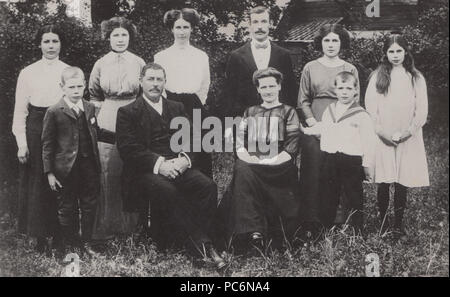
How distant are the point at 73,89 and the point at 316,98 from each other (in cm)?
207

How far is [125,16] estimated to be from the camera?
210 inches

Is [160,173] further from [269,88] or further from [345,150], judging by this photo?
[345,150]

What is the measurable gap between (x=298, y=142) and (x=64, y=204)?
6.67 ft

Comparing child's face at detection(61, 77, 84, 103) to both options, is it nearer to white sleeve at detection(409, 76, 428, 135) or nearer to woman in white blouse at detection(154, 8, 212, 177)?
woman in white blouse at detection(154, 8, 212, 177)

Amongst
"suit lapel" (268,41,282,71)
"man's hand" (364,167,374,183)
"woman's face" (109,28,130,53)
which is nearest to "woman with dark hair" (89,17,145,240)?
"woman's face" (109,28,130,53)

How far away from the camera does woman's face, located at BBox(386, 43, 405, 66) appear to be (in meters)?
Answer: 5.05

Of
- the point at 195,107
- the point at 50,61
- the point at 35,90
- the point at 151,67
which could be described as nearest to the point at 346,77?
Answer: the point at 195,107

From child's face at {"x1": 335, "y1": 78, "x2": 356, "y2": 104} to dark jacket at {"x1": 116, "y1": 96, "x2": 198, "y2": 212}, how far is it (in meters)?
1.37

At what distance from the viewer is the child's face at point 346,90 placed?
16.6 feet

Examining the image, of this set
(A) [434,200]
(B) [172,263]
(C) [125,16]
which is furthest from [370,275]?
(C) [125,16]

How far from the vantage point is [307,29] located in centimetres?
526

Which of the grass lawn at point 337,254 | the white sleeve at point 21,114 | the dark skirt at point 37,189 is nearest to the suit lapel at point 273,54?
the grass lawn at point 337,254

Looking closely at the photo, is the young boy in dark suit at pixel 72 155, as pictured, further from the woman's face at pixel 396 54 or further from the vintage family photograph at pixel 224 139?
the woman's face at pixel 396 54

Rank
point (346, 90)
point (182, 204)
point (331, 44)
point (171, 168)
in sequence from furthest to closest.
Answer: point (331, 44) < point (346, 90) < point (171, 168) < point (182, 204)
